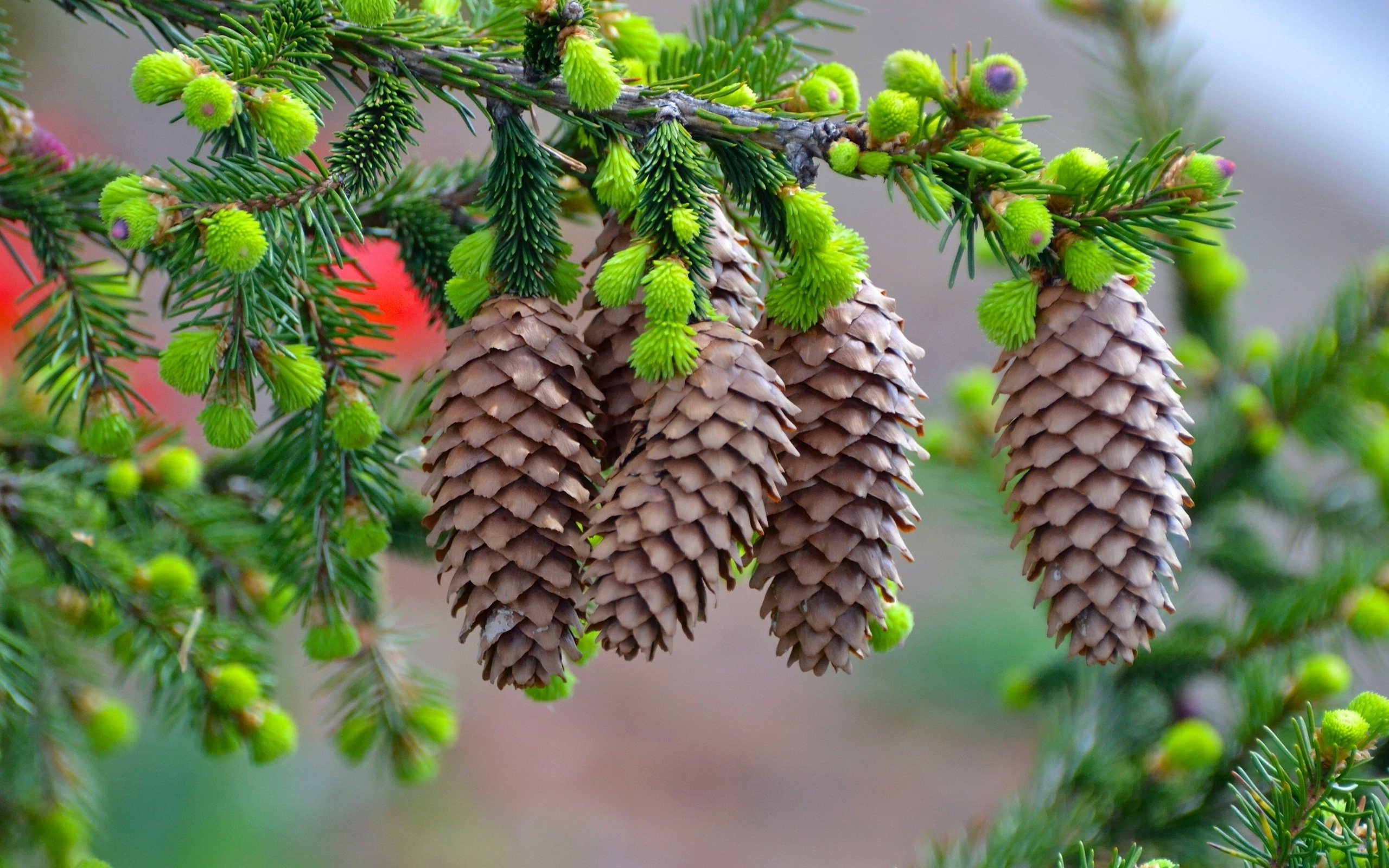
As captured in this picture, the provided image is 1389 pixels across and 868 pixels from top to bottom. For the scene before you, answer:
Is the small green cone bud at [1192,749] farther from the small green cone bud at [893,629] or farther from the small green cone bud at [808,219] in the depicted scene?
the small green cone bud at [808,219]

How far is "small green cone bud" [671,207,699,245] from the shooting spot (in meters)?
0.39

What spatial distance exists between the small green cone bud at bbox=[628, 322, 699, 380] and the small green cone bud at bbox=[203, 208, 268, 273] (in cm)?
14

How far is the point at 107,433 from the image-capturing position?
1.76ft

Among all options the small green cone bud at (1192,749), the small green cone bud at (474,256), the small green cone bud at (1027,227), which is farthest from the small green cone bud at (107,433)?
the small green cone bud at (1192,749)

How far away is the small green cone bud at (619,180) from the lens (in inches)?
16.3

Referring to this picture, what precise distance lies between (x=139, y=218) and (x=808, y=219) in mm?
249

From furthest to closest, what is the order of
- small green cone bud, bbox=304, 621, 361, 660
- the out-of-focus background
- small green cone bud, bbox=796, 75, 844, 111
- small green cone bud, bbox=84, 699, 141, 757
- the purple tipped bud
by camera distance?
the out-of-focus background < small green cone bud, bbox=84, 699, 141, 757 < small green cone bud, bbox=304, 621, 361, 660 < small green cone bud, bbox=796, 75, 844, 111 < the purple tipped bud

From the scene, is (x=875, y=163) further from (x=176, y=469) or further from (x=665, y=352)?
(x=176, y=469)

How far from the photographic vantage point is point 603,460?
1.49 feet

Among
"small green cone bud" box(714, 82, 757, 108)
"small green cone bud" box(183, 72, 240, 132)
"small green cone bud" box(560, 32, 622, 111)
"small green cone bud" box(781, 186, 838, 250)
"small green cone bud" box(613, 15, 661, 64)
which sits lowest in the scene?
"small green cone bud" box(183, 72, 240, 132)

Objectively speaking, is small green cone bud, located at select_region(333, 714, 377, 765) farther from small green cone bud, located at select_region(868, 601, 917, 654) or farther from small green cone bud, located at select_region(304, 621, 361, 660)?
small green cone bud, located at select_region(868, 601, 917, 654)

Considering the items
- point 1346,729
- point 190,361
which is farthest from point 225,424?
point 1346,729

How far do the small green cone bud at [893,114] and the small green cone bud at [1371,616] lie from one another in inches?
24.6

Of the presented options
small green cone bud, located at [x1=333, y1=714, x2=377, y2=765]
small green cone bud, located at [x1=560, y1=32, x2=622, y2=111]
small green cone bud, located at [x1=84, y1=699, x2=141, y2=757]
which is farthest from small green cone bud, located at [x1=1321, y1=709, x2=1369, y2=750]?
small green cone bud, located at [x1=84, y1=699, x2=141, y2=757]
